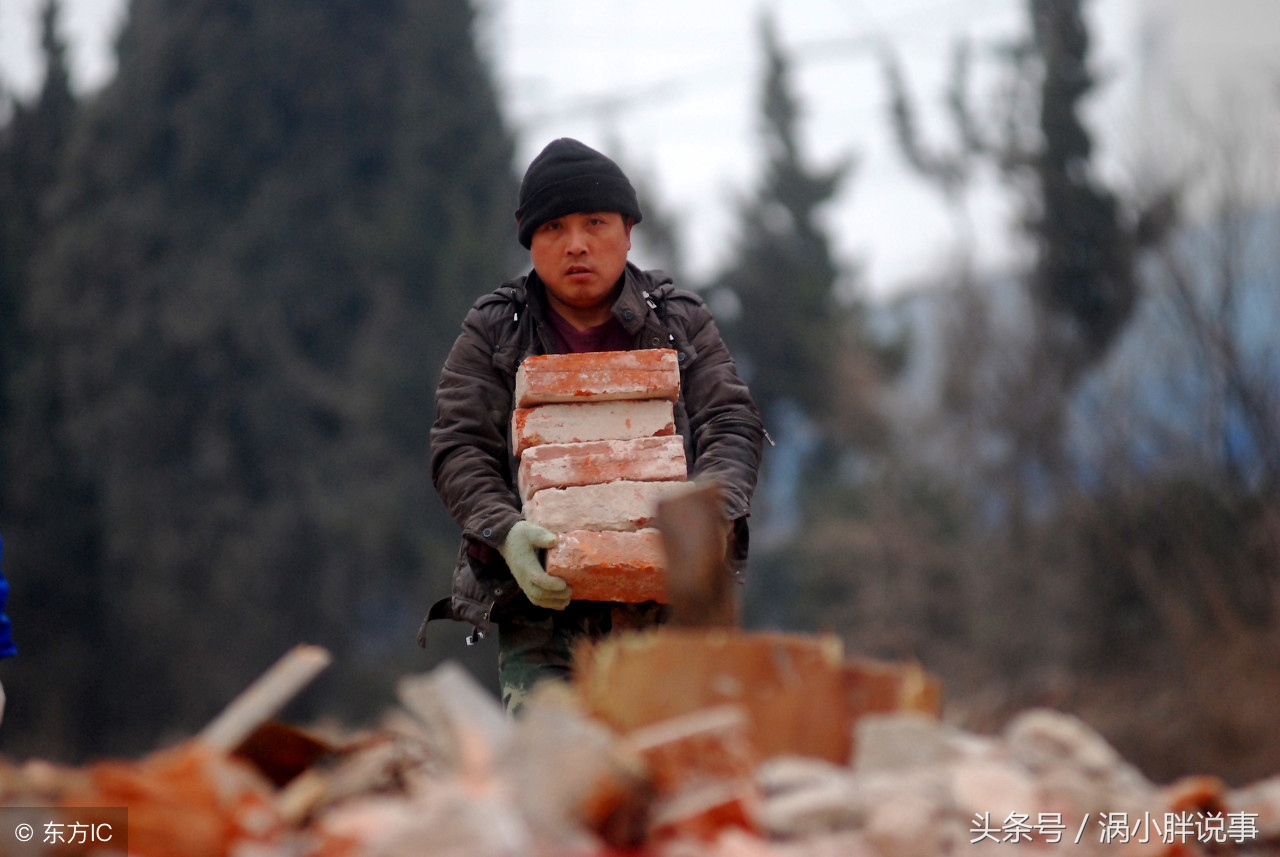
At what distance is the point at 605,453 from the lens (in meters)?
3.93

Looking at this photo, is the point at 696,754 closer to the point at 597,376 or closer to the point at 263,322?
the point at 597,376

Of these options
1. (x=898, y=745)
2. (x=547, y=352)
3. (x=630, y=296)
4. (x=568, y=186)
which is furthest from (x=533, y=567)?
(x=898, y=745)

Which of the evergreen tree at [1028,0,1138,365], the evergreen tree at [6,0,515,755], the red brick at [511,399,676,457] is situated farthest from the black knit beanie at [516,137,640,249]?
the evergreen tree at [6,0,515,755]

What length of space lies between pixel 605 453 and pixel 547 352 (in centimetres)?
37

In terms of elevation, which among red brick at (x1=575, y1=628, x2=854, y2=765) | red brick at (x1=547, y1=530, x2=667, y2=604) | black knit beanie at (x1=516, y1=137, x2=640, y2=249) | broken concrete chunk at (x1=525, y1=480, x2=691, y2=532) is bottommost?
red brick at (x1=575, y1=628, x2=854, y2=765)

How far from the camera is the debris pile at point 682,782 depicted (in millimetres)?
2557

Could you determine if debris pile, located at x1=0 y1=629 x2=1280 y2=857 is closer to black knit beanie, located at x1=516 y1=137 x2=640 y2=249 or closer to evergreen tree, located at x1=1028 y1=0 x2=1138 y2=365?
black knit beanie, located at x1=516 y1=137 x2=640 y2=249

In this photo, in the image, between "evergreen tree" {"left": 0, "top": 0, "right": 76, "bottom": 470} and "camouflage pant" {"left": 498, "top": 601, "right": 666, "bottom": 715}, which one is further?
"evergreen tree" {"left": 0, "top": 0, "right": 76, "bottom": 470}

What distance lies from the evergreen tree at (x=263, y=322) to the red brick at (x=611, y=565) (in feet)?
56.6

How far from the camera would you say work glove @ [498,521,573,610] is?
3.71 meters

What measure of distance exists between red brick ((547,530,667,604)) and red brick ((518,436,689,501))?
0.60 feet

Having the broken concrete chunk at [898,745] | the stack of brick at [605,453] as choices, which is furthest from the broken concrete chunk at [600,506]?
the broken concrete chunk at [898,745]

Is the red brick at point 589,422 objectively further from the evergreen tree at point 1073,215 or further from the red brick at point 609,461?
the evergreen tree at point 1073,215

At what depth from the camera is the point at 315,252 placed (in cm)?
2361
